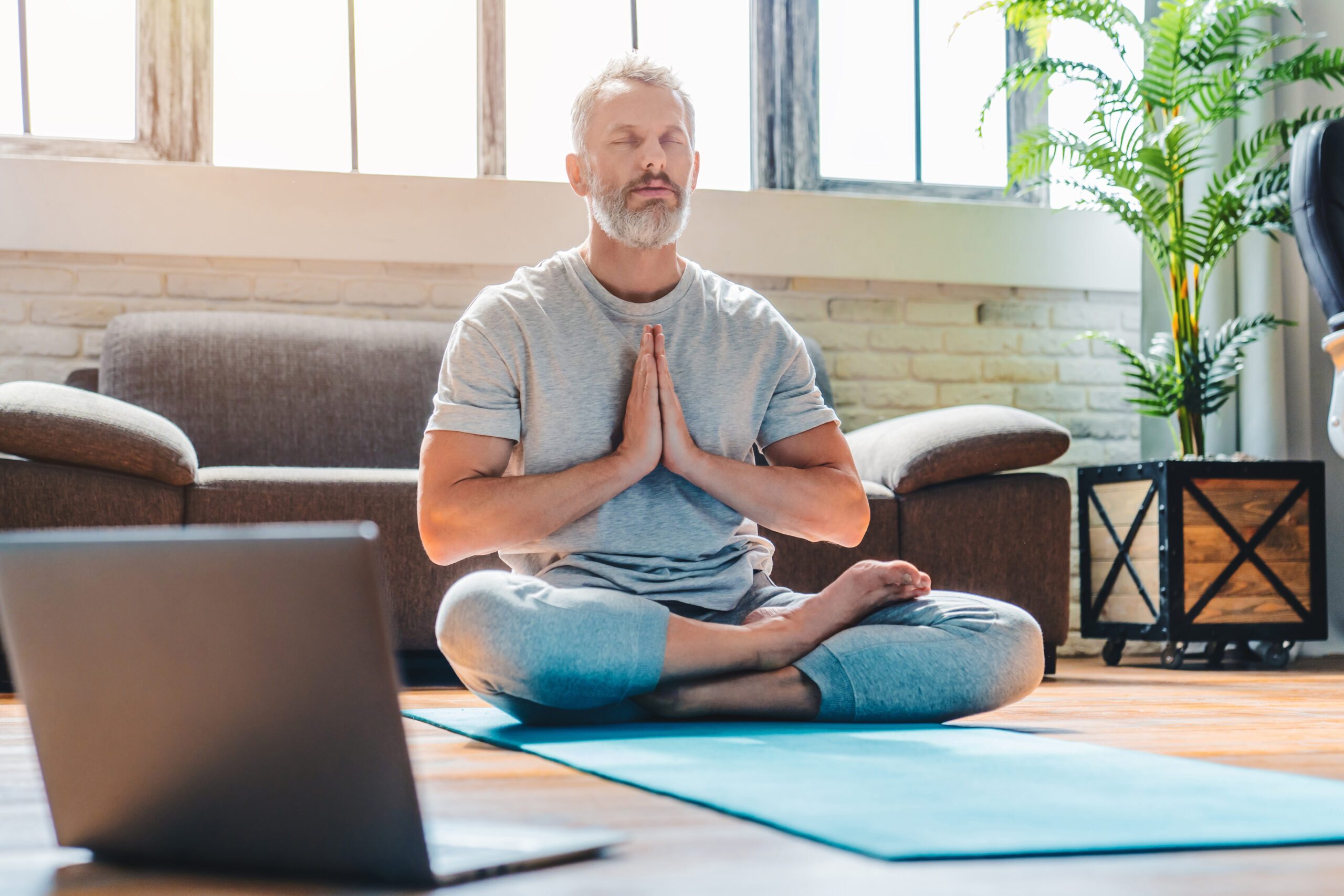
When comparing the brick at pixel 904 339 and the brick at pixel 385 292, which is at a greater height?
the brick at pixel 385 292

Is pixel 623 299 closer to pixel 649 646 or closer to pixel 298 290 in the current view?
pixel 649 646

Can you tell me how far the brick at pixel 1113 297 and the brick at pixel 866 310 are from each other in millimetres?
618

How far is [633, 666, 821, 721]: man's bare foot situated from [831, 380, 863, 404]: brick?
2.20m

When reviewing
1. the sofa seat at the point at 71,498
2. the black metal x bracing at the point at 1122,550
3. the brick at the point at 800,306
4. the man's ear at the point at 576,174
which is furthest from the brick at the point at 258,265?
the black metal x bracing at the point at 1122,550

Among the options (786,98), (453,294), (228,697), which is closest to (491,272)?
(453,294)

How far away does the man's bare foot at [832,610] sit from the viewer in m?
1.60

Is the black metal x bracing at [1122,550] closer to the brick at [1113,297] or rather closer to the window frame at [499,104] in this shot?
the brick at [1113,297]

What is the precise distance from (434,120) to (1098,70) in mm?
1818

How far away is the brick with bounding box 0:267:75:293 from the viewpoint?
10.7ft

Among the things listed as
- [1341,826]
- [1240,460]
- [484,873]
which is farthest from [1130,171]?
[484,873]

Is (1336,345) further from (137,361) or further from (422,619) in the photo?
(137,361)

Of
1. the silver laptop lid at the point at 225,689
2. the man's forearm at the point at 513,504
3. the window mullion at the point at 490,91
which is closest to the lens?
the silver laptop lid at the point at 225,689

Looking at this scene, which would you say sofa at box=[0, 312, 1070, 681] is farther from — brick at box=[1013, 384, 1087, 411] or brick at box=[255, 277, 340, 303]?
brick at box=[1013, 384, 1087, 411]

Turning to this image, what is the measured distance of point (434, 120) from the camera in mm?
3688
